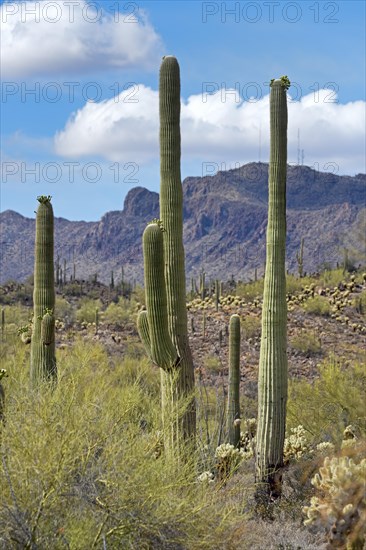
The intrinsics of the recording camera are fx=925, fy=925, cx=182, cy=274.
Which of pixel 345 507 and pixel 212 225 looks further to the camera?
pixel 212 225

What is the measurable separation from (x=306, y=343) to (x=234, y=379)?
649 inches

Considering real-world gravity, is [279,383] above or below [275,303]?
below

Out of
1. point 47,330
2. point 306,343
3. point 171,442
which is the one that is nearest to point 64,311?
point 306,343

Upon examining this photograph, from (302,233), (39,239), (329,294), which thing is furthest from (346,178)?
(39,239)

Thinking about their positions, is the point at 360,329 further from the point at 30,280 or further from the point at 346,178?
the point at 346,178

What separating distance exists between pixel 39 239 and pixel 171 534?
6.78m

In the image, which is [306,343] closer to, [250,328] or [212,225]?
[250,328]

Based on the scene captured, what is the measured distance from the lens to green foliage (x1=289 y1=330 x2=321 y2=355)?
33.2 m

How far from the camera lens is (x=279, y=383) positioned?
41.4ft

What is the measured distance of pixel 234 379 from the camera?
17.4 m

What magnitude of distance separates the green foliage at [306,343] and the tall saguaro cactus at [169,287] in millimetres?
21319

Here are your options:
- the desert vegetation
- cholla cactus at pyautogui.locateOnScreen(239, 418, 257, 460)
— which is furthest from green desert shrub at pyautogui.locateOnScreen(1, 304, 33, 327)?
cholla cactus at pyautogui.locateOnScreen(239, 418, 257, 460)

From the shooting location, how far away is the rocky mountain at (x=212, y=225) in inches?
6063

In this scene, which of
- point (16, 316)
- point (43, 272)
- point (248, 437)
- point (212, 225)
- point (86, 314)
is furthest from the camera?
point (212, 225)
